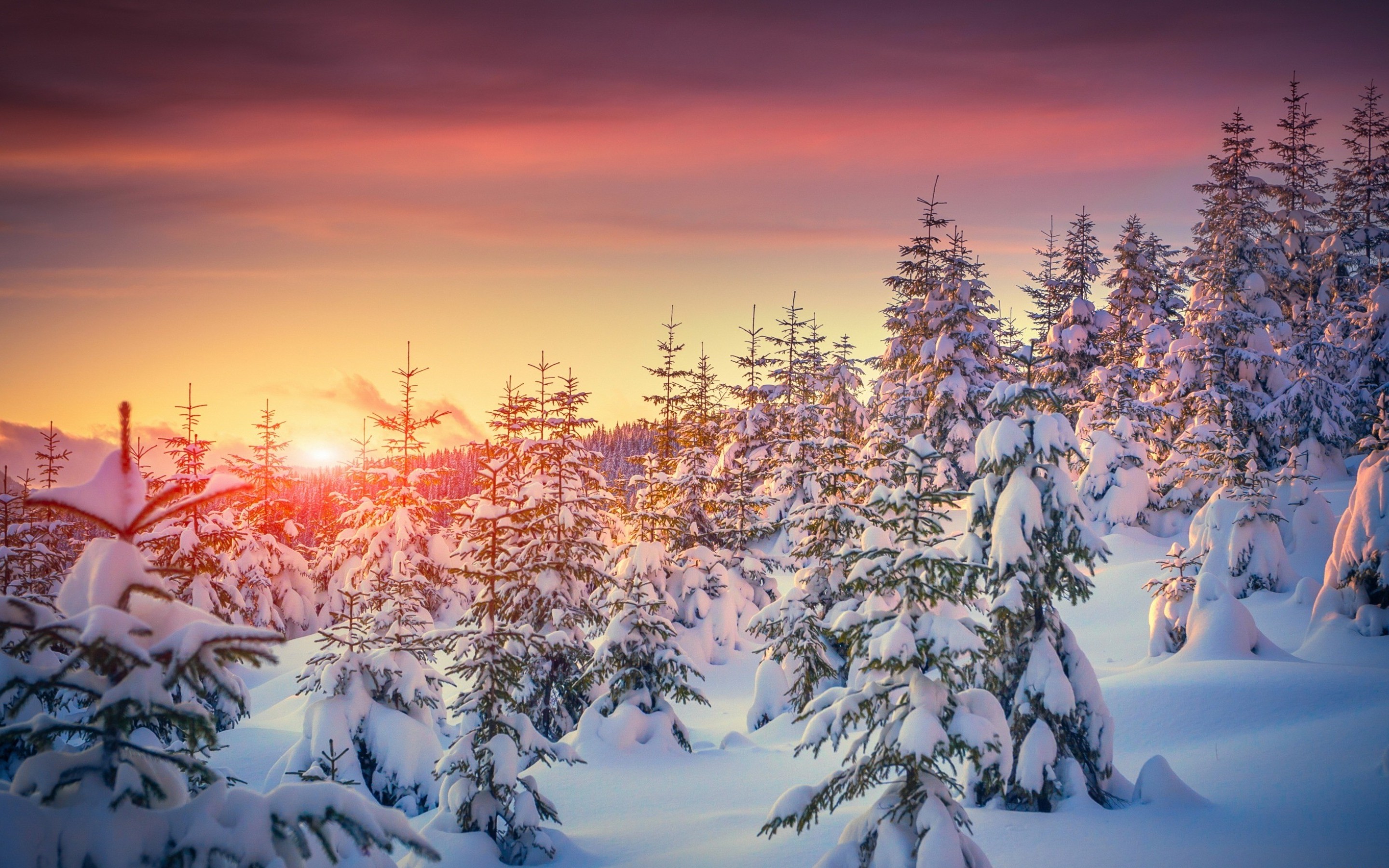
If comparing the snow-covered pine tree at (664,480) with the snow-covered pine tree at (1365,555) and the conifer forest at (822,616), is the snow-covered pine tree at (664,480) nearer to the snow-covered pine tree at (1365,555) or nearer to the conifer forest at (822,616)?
the conifer forest at (822,616)

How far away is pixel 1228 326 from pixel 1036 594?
2909 cm

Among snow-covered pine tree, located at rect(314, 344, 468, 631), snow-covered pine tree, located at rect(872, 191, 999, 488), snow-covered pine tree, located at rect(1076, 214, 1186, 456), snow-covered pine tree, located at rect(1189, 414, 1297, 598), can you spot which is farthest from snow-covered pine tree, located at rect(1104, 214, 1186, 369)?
snow-covered pine tree, located at rect(314, 344, 468, 631)

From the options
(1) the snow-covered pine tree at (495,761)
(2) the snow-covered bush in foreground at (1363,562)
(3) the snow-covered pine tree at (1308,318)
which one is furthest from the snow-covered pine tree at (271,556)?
(3) the snow-covered pine tree at (1308,318)

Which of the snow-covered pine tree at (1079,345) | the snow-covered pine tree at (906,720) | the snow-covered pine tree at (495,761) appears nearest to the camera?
the snow-covered pine tree at (906,720)

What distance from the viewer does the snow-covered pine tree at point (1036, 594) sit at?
10.3 meters

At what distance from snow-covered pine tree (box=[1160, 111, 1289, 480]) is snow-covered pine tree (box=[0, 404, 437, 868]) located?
32567 millimetres

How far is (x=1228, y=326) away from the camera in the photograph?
32.4 meters

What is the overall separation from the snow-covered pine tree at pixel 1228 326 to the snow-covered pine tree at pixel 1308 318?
1041 millimetres

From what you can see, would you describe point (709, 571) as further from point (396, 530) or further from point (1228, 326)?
point (1228, 326)

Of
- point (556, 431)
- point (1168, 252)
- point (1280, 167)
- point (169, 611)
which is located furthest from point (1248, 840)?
point (1280, 167)

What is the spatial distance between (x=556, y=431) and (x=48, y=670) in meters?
17.1

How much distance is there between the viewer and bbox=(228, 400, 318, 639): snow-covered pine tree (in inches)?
1191

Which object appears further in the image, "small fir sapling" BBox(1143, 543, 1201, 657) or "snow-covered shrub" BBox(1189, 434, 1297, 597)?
"snow-covered shrub" BBox(1189, 434, 1297, 597)

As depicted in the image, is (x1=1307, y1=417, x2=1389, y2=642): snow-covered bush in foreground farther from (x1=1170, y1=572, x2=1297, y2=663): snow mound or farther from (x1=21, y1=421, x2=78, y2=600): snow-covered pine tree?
(x1=21, y1=421, x2=78, y2=600): snow-covered pine tree
